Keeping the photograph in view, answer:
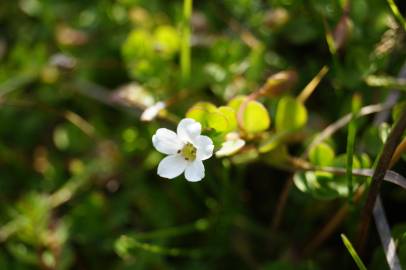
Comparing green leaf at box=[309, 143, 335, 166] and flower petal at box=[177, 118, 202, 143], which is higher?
flower petal at box=[177, 118, 202, 143]

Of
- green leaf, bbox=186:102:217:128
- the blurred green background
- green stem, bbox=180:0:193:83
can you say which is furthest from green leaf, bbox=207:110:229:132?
green stem, bbox=180:0:193:83

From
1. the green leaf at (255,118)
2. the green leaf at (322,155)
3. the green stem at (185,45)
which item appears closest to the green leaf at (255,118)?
the green leaf at (255,118)

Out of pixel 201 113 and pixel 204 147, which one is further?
pixel 201 113

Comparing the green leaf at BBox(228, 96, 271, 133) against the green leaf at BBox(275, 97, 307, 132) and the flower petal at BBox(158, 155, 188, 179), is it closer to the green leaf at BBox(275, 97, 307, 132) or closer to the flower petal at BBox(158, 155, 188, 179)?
the green leaf at BBox(275, 97, 307, 132)

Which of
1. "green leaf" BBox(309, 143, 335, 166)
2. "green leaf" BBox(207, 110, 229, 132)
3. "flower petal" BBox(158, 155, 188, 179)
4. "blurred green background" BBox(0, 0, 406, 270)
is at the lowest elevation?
"green leaf" BBox(309, 143, 335, 166)

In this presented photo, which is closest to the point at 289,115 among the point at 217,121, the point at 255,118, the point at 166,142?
the point at 255,118

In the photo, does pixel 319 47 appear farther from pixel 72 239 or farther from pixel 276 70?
pixel 72 239

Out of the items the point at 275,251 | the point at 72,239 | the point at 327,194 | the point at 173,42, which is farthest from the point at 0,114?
the point at 327,194

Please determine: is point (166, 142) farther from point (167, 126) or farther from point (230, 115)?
point (167, 126)
